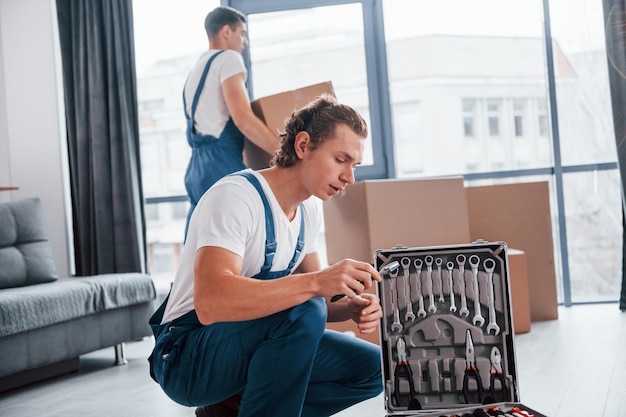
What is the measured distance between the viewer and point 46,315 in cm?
311

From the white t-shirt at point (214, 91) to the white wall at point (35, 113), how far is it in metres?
2.06

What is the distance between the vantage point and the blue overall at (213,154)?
112 inches

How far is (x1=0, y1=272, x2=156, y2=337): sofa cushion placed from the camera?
9.75 feet

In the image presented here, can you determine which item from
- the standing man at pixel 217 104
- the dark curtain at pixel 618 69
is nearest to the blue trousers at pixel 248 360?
the standing man at pixel 217 104

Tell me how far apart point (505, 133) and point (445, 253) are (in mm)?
2756

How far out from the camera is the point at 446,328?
6.10 feet

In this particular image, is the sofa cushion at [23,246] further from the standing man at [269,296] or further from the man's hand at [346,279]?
the man's hand at [346,279]

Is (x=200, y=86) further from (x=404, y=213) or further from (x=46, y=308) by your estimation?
(x=46, y=308)

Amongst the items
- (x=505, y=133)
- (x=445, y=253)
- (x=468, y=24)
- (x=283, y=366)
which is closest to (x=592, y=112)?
(x=505, y=133)

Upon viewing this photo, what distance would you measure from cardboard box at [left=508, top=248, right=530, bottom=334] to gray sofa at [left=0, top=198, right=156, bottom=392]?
65.9 inches

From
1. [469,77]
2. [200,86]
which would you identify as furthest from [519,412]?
[469,77]

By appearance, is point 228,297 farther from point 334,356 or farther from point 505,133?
point 505,133

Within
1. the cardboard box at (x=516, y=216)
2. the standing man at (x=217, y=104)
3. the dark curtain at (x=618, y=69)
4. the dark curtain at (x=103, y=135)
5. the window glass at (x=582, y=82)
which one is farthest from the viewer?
the dark curtain at (x=103, y=135)

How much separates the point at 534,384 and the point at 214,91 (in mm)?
1505
